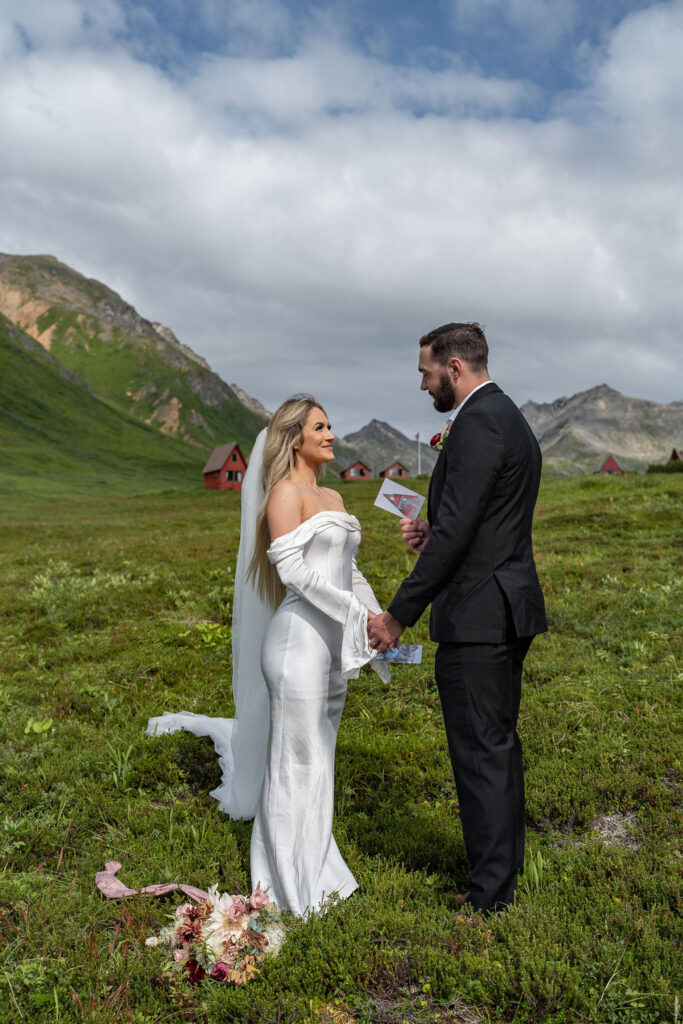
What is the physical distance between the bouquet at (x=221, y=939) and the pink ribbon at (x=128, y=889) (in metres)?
0.49

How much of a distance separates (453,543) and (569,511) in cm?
1993

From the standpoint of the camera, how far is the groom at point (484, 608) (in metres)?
4.48

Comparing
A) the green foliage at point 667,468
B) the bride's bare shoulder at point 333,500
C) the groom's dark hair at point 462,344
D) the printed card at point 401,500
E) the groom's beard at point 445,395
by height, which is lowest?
the bride's bare shoulder at point 333,500

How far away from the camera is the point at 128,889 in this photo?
4.96 meters

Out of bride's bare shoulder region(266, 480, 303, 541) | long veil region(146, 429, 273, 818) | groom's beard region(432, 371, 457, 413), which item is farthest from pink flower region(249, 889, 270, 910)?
groom's beard region(432, 371, 457, 413)

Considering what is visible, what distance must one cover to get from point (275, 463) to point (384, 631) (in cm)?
165

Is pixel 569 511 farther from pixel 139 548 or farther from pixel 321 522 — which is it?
pixel 321 522

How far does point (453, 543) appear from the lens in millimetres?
4473

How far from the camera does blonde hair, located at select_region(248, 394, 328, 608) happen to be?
17.8 ft

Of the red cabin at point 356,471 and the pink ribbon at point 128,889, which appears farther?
the red cabin at point 356,471

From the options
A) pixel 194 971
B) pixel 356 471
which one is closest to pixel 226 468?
pixel 356 471

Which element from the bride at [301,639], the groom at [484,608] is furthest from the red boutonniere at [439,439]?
the bride at [301,639]

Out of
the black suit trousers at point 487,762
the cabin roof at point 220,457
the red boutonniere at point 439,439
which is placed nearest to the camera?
the black suit trousers at point 487,762

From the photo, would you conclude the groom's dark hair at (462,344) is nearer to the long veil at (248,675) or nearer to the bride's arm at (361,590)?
the long veil at (248,675)
